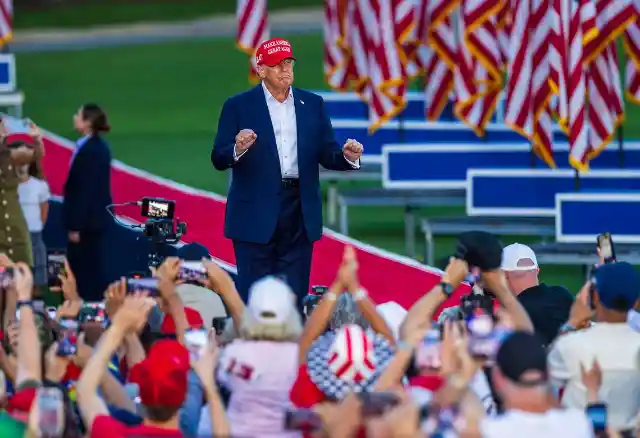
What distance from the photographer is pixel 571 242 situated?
15766 mm

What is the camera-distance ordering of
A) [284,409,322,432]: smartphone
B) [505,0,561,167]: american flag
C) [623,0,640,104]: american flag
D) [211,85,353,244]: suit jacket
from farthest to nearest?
[623,0,640,104]: american flag → [505,0,561,167]: american flag → [211,85,353,244]: suit jacket → [284,409,322,432]: smartphone

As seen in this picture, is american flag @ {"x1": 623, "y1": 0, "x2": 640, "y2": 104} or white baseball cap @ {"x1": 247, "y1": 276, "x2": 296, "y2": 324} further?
american flag @ {"x1": 623, "y1": 0, "x2": 640, "y2": 104}

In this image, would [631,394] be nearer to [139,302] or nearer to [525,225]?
[139,302]

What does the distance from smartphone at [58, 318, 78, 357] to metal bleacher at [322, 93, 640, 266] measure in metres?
6.76

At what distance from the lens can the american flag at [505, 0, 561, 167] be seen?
16.9 m

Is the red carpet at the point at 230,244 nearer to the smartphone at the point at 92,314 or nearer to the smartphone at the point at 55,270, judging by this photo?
the smartphone at the point at 55,270

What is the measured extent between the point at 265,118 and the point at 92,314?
6.16 feet

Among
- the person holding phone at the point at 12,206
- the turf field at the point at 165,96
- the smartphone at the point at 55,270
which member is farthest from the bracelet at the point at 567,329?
the turf field at the point at 165,96

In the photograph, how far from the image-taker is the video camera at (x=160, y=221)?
11.5 m

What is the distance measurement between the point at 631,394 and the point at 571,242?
22.8ft

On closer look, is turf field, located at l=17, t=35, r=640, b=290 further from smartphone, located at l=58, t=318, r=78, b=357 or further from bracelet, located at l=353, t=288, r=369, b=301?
bracelet, located at l=353, t=288, r=369, b=301

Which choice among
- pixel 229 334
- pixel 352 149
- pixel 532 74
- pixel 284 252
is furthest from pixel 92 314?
pixel 532 74

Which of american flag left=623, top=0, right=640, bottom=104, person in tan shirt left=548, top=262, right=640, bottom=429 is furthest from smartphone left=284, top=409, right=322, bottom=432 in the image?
american flag left=623, top=0, right=640, bottom=104

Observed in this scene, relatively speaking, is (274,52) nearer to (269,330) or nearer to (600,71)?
(269,330)
